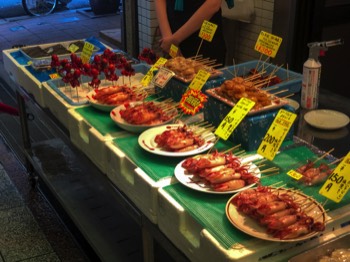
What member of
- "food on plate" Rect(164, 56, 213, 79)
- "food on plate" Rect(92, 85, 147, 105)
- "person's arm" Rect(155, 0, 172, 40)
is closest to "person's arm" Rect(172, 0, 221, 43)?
"person's arm" Rect(155, 0, 172, 40)

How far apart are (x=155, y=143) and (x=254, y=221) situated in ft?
2.36

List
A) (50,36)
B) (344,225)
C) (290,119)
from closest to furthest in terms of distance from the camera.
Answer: (344,225), (290,119), (50,36)

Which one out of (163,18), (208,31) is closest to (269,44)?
(208,31)

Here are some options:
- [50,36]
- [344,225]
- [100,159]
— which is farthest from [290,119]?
[50,36]

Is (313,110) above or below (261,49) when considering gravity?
below

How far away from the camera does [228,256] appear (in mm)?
1585

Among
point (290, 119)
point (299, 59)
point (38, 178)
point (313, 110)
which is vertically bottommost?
point (38, 178)

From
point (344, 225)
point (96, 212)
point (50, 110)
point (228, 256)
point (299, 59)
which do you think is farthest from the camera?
point (299, 59)

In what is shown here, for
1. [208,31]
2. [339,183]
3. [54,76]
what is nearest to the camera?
[339,183]

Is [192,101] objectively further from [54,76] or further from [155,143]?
[54,76]

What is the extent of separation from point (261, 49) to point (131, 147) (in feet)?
2.74

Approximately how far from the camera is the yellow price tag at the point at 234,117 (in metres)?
2.19

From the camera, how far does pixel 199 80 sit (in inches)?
102

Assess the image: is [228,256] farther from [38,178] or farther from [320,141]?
[38,178]
